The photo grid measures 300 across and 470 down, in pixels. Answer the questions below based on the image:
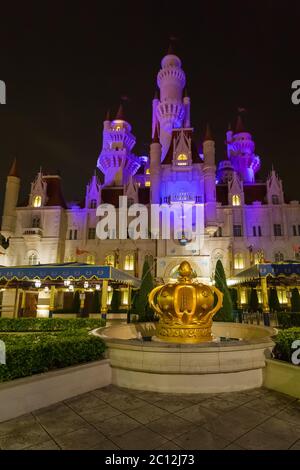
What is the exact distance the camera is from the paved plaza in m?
4.16

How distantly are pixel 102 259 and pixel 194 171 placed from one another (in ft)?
67.6

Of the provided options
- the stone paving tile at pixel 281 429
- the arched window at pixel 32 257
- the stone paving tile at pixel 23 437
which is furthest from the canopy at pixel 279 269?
the arched window at pixel 32 257

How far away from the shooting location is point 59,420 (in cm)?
498

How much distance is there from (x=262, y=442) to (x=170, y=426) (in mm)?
1464

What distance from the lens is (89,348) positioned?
7.15 m

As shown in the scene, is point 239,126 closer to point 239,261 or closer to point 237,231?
point 237,231

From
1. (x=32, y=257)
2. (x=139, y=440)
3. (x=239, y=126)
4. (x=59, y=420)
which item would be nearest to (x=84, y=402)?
(x=59, y=420)

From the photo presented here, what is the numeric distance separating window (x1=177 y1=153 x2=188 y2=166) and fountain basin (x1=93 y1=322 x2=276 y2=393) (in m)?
41.0

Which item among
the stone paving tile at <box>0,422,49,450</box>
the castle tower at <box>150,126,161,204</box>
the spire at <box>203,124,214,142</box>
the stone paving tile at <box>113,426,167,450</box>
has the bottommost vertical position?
the stone paving tile at <box>0,422,49,450</box>

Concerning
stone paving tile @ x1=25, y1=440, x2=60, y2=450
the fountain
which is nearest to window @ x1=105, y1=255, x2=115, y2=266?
the fountain

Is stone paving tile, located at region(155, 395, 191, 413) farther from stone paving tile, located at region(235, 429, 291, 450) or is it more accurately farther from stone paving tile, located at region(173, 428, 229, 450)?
stone paving tile, located at region(235, 429, 291, 450)

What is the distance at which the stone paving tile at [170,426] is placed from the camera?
176 inches

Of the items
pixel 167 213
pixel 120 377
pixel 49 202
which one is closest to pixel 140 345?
pixel 120 377
